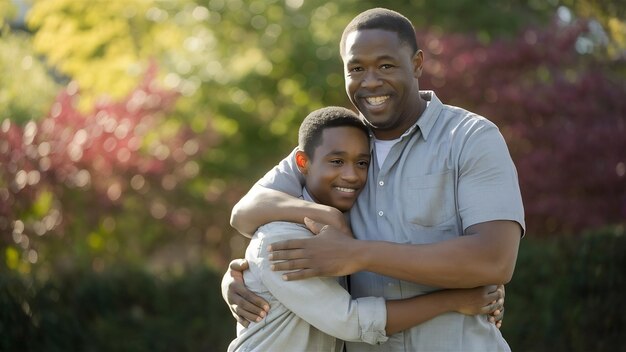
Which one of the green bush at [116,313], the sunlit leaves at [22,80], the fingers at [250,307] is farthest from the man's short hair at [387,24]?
the sunlit leaves at [22,80]

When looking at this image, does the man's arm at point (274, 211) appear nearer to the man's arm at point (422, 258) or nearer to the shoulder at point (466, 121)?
Result: the man's arm at point (422, 258)

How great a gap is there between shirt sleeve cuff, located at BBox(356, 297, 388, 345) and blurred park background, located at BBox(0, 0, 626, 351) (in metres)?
4.15

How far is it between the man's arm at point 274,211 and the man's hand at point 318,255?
92mm

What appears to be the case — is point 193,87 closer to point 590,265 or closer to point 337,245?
point 590,265

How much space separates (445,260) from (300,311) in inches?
21.4

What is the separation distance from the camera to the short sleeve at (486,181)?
3359mm

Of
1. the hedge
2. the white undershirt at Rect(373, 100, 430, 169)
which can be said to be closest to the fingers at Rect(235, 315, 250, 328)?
the white undershirt at Rect(373, 100, 430, 169)

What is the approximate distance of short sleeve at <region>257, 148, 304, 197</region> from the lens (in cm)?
379

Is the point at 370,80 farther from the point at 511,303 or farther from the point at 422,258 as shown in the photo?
the point at 511,303

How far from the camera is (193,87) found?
11.0m

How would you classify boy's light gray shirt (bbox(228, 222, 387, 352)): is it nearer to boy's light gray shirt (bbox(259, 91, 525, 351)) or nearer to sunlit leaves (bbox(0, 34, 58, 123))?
boy's light gray shirt (bbox(259, 91, 525, 351))

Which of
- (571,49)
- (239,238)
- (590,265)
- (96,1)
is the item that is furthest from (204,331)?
(96,1)

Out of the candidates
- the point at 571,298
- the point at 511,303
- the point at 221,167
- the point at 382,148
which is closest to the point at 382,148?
the point at 382,148

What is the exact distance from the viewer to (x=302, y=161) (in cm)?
378
